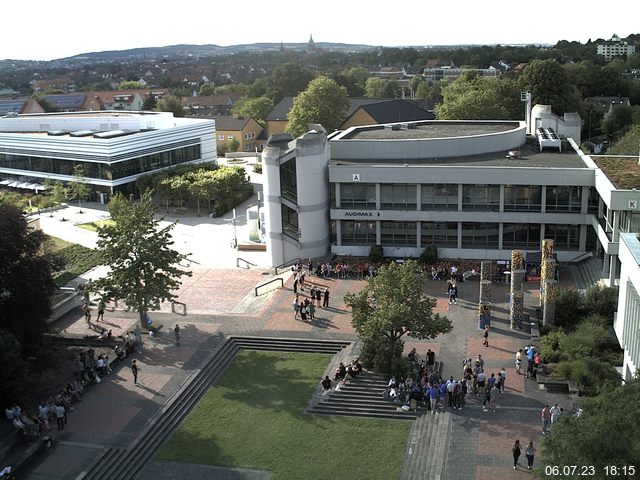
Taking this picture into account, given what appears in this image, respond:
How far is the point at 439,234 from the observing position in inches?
1954

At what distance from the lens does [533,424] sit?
2841 centimetres

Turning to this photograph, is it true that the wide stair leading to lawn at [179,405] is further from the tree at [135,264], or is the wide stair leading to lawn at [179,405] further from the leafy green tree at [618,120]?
the leafy green tree at [618,120]

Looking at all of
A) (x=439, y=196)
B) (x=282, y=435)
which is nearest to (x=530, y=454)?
(x=282, y=435)

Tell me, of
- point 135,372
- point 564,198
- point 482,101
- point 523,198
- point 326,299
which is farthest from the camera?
point 482,101

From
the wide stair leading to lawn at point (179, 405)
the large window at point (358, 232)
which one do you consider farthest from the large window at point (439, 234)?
the wide stair leading to lawn at point (179, 405)

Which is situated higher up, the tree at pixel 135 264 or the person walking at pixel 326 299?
the tree at pixel 135 264

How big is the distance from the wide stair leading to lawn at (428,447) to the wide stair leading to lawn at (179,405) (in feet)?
27.0

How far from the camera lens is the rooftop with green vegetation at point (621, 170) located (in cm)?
4086

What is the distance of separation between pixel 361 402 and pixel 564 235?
2353 centimetres

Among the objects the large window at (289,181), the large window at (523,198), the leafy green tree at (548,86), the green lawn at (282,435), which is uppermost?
the leafy green tree at (548,86)

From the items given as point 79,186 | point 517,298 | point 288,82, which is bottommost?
point 517,298

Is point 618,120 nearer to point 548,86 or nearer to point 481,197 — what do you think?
point 548,86

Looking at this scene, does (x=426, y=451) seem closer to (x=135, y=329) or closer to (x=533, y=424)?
(x=533, y=424)

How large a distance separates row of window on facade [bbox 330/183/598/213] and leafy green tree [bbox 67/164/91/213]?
35.8 m
